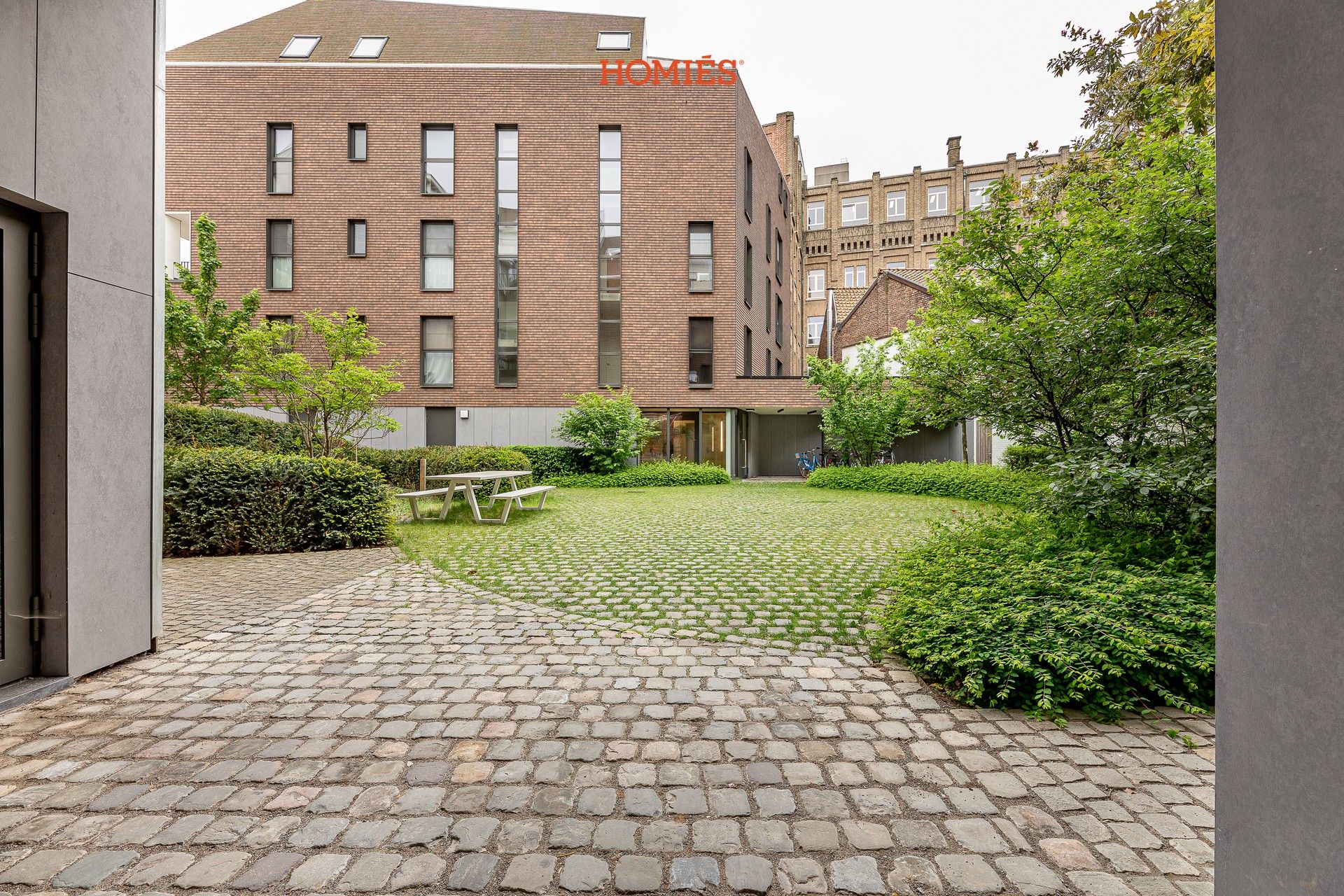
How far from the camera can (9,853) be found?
6.99 feet

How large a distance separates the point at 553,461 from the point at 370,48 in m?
18.1

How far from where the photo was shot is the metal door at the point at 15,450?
3.34 meters

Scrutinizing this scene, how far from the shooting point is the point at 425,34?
1013 inches

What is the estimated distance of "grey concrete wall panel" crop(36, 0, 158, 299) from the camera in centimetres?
337

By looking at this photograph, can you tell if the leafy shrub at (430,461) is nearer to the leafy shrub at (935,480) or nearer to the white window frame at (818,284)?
the leafy shrub at (935,480)

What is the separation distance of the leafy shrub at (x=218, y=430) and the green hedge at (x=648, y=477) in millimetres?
7647

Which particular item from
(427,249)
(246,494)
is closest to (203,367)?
(427,249)

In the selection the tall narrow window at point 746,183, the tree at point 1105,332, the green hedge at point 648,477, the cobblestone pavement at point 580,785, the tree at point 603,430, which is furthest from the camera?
the tall narrow window at point 746,183

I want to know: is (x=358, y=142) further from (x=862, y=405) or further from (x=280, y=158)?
(x=862, y=405)

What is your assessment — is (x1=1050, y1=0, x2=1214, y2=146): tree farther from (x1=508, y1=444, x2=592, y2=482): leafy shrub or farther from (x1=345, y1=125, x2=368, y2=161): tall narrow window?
(x1=345, y1=125, x2=368, y2=161): tall narrow window

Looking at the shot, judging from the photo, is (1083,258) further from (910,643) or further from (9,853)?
(9,853)

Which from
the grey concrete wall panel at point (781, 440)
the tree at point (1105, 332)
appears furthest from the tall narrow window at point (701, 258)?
the tree at point (1105, 332)

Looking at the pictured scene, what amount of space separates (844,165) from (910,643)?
2299 inches

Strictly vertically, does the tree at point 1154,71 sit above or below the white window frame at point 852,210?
below
